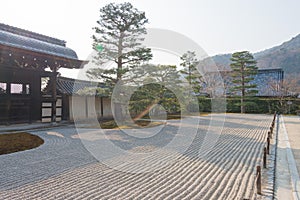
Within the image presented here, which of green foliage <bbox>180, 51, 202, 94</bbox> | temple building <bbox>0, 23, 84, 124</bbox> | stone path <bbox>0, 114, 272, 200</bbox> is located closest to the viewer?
stone path <bbox>0, 114, 272, 200</bbox>

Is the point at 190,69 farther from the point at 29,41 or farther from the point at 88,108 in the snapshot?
the point at 29,41

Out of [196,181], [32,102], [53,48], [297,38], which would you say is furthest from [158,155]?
[297,38]

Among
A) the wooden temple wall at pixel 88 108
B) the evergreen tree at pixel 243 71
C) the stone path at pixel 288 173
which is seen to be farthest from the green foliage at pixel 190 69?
the stone path at pixel 288 173

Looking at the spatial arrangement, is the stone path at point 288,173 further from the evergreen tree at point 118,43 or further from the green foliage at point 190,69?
the green foliage at point 190,69

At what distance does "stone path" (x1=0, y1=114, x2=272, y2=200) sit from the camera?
10.2 feet

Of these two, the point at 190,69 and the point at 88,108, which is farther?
the point at 190,69

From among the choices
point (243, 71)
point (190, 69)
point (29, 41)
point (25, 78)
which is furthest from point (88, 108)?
point (243, 71)

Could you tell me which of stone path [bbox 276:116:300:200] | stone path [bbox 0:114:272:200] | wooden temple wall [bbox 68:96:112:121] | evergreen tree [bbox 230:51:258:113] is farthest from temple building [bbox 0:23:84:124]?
evergreen tree [bbox 230:51:258:113]

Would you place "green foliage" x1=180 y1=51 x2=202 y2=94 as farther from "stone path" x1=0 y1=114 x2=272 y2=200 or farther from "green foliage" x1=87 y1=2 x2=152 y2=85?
"stone path" x1=0 y1=114 x2=272 y2=200

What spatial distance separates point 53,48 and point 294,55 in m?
42.4

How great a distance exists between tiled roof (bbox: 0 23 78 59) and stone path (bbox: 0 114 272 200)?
7403 mm

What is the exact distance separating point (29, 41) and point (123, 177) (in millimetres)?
11627

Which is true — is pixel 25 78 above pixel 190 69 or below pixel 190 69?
below

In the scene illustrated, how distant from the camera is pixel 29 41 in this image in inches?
483
